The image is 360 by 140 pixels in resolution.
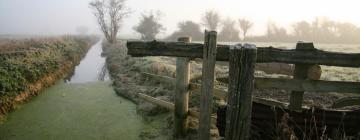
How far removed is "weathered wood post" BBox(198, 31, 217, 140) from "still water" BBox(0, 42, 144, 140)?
309 cm

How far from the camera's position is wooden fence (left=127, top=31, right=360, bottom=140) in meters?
3.33

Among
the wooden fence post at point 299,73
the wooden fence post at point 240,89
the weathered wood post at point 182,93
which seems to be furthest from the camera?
the weathered wood post at point 182,93

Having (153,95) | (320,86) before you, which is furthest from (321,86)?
(153,95)

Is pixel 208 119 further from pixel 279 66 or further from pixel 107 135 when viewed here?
pixel 107 135

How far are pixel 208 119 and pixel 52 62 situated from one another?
45.3 feet

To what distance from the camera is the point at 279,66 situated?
5211mm

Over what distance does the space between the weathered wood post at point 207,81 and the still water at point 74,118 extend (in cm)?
309

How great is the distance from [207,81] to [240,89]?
562mm

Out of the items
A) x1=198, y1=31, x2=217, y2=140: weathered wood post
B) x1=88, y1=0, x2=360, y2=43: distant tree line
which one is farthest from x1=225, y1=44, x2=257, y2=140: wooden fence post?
x1=88, y1=0, x2=360, y2=43: distant tree line

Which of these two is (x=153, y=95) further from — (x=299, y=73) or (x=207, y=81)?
(x=299, y=73)

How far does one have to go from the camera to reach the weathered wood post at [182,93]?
560cm

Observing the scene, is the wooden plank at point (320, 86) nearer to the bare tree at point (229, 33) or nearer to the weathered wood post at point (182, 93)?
the weathered wood post at point (182, 93)

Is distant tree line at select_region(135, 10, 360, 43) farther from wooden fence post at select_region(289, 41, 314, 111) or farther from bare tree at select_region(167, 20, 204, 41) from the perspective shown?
wooden fence post at select_region(289, 41, 314, 111)

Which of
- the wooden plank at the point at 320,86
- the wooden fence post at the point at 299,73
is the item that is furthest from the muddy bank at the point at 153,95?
the wooden plank at the point at 320,86
